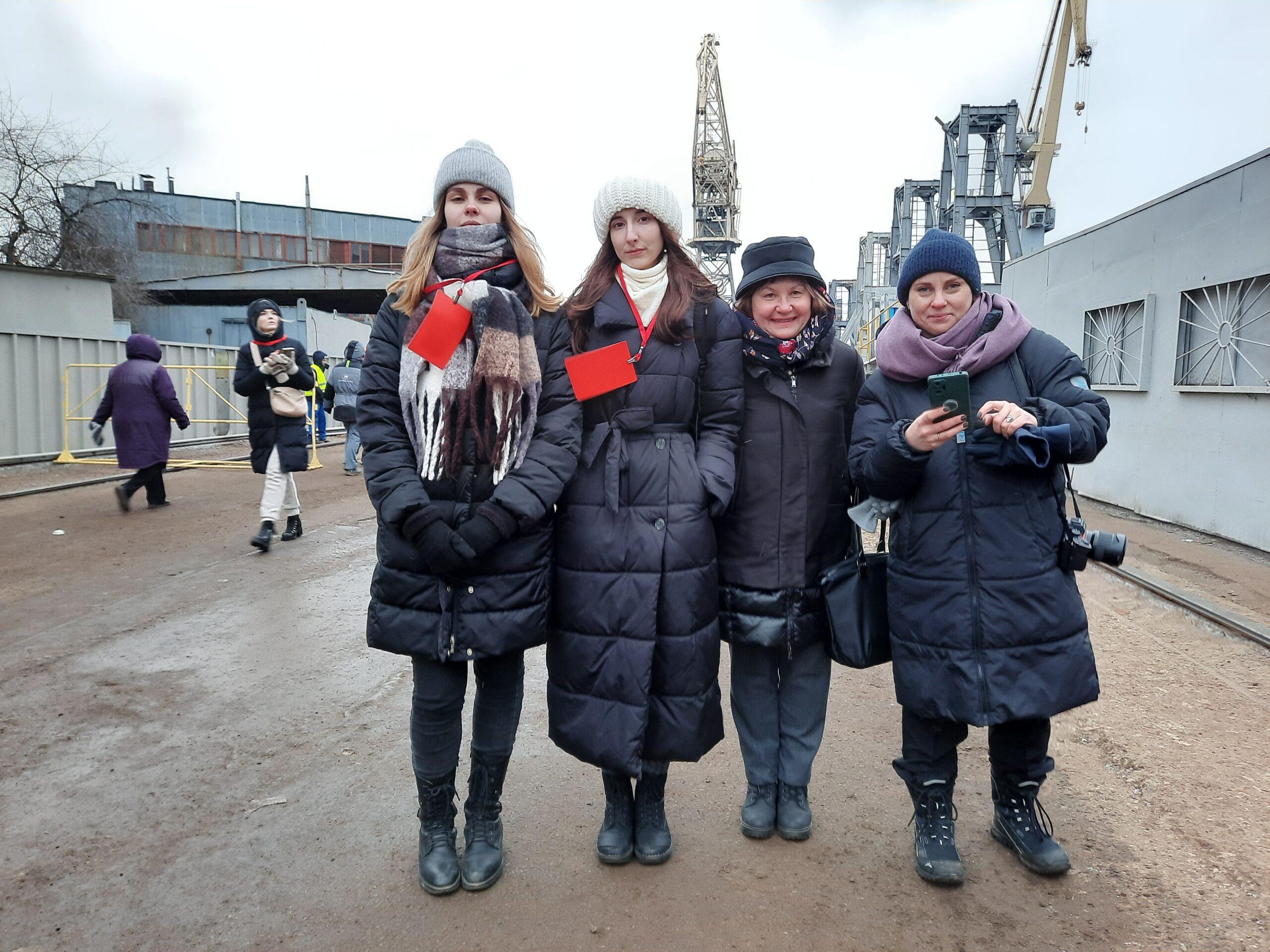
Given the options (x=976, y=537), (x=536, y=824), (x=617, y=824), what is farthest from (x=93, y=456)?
(x=976, y=537)

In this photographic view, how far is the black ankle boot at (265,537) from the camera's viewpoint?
6973mm

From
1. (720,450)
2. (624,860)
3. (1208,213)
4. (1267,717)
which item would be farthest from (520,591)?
(1208,213)

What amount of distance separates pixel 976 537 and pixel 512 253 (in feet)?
5.21

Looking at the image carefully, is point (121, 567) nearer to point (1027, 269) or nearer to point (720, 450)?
point (720, 450)

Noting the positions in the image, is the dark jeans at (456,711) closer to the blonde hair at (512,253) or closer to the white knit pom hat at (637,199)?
the blonde hair at (512,253)

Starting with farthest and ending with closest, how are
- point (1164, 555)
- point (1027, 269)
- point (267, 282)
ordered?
point (267, 282) → point (1027, 269) → point (1164, 555)

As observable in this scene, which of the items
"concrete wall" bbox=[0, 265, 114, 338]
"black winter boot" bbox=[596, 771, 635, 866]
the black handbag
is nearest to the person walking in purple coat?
"concrete wall" bbox=[0, 265, 114, 338]

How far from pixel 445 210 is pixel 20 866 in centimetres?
232

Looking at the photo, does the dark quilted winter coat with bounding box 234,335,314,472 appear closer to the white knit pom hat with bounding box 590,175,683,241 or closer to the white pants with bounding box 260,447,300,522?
the white pants with bounding box 260,447,300,522

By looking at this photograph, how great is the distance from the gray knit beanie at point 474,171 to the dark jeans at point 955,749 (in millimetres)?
2012

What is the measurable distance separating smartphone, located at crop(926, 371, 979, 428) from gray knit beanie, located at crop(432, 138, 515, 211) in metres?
1.38

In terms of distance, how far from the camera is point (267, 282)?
1393 inches

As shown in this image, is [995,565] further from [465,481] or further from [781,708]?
[465,481]

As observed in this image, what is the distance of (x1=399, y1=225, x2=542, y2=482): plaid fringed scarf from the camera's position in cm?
243
